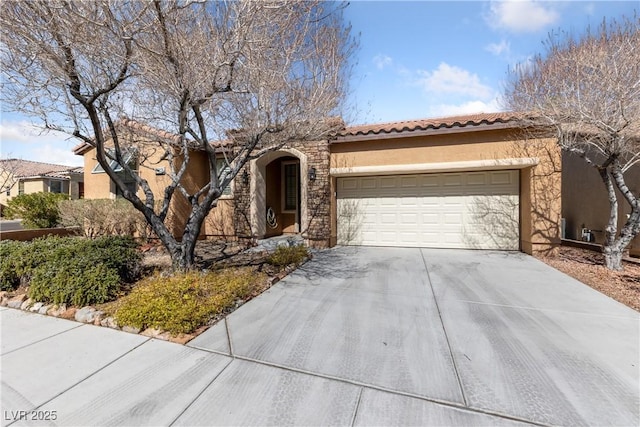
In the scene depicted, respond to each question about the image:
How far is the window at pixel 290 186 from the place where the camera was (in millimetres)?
12188

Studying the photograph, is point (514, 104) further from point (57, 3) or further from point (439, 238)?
point (57, 3)

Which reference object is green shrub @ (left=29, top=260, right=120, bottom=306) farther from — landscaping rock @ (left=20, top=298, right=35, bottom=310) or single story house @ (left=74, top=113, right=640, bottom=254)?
single story house @ (left=74, top=113, right=640, bottom=254)

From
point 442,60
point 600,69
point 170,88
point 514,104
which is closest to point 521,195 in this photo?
point 514,104

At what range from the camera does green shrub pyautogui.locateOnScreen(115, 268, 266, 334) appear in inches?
156

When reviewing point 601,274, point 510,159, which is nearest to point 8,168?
point 510,159

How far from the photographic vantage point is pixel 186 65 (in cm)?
443

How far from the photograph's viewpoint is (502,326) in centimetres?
405

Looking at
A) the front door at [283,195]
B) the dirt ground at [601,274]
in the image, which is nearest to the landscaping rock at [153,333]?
the dirt ground at [601,274]

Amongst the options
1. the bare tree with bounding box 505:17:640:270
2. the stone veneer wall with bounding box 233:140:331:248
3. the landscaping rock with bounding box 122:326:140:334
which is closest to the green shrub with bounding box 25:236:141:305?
the landscaping rock with bounding box 122:326:140:334

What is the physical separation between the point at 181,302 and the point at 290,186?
8.55 metres

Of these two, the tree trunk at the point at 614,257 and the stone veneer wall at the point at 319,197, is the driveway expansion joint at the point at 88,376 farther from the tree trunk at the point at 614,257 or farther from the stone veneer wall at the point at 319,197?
the tree trunk at the point at 614,257

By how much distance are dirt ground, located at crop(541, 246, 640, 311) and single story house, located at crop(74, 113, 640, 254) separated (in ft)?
2.57

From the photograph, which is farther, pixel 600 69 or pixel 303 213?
pixel 303 213

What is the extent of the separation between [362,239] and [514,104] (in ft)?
20.7
